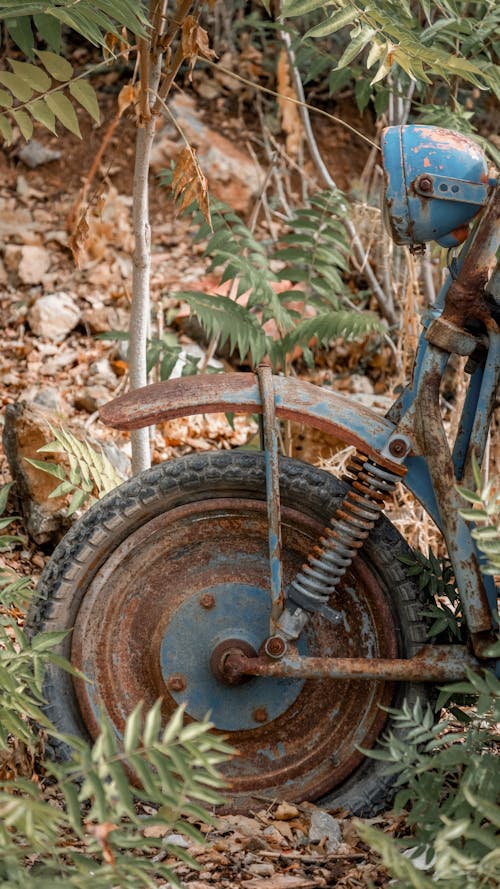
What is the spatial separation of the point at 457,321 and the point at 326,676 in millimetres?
920

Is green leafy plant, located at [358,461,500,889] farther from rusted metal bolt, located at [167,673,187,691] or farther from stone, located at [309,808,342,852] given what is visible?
rusted metal bolt, located at [167,673,187,691]

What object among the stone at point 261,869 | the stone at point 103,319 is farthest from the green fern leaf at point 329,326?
the stone at point 261,869

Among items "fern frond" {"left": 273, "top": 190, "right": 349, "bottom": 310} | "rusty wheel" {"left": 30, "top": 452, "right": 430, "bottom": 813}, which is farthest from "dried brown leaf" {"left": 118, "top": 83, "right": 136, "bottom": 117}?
"rusty wheel" {"left": 30, "top": 452, "right": 430, "bottom": 813}

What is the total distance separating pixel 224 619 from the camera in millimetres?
2846

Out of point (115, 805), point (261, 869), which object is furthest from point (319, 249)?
point (115, 805)

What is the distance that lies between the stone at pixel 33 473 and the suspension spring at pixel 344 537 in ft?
4.61

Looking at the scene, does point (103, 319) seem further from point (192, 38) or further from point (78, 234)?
point (192, 38)

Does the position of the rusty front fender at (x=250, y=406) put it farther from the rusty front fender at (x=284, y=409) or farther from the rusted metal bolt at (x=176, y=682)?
the rusted metal bolt at (x=176, y=682)

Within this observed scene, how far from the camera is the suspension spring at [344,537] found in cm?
272

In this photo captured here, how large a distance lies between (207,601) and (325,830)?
2.07 feet

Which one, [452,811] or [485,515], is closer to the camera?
[485,515]

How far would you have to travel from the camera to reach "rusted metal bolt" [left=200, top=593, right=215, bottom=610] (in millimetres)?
2838

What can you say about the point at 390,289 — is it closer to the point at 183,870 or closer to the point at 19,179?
the point at 19,179

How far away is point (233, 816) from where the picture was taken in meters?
2.75
